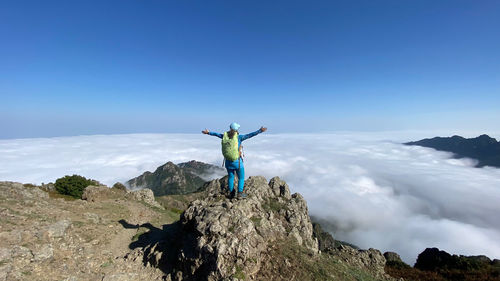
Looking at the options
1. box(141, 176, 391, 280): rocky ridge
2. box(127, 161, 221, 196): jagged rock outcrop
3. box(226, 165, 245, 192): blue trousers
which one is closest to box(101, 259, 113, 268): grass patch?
box(141, 176, 391, 280): rocky ridge

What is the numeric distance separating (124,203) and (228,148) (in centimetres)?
2032

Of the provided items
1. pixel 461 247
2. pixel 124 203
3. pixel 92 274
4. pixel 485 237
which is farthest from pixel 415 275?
pixel 485 237

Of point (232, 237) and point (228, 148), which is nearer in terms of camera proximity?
point (232, 237)

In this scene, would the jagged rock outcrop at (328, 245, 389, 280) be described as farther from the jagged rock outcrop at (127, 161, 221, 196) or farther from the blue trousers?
the jagged rock outcrop at (127, 161, 221, 196)

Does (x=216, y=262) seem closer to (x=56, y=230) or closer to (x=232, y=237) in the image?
(x=232, y=237)

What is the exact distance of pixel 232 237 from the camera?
9.59 meters

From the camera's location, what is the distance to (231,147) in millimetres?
10320

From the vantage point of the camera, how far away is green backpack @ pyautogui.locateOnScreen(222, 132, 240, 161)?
405 inches

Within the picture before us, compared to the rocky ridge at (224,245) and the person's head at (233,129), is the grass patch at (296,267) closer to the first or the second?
the rocky ridge at (224,245)

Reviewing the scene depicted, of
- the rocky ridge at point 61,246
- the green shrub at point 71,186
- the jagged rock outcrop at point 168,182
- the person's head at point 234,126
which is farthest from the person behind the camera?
the jagged rock outcrop at point 168,182

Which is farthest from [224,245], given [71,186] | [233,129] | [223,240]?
[71,186]

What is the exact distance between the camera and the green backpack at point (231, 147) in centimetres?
1029

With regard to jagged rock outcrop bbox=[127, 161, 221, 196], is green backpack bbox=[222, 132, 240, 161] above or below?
above

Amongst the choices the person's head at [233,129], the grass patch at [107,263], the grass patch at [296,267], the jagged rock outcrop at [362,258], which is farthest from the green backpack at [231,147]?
the jagged rock outcrop at [362,258]
